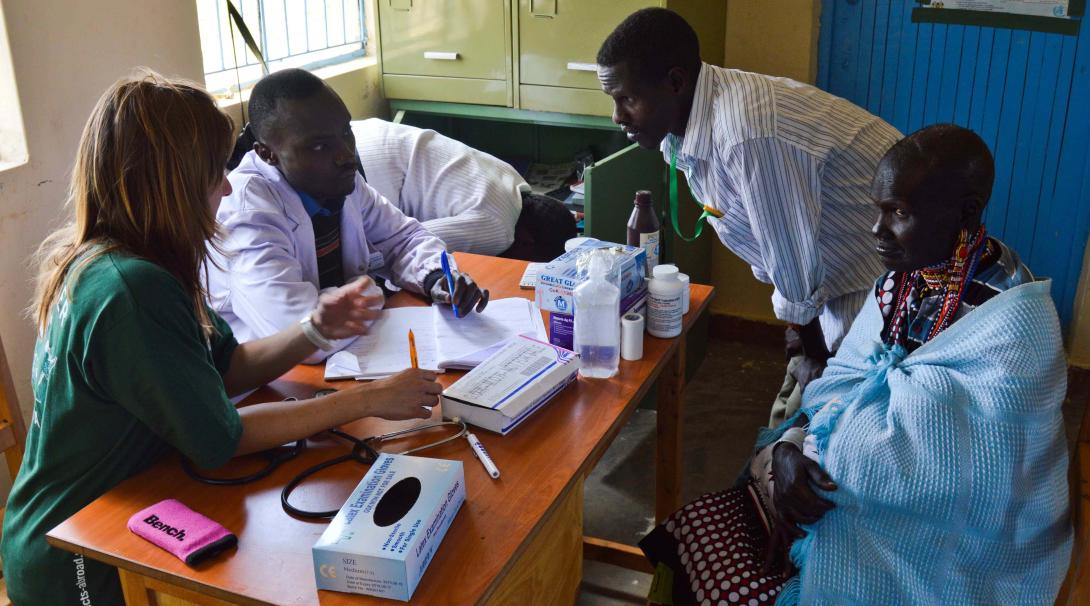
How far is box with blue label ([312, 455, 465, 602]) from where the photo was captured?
125cm

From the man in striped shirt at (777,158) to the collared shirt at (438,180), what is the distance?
0.97 meters

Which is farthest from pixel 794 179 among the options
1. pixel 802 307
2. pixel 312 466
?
pixel 312 466

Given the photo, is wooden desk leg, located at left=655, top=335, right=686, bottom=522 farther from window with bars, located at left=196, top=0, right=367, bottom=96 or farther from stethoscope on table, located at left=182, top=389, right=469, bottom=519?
window with bars, located at left=196, top=0, right=367, bottom=96

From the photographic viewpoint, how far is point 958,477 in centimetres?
154

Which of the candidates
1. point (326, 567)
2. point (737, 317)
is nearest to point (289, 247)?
point (326, 567)

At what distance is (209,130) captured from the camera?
1.58m

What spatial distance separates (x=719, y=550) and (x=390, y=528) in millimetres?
745

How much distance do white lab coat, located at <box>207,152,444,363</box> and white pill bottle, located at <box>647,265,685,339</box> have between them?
0.55 metres

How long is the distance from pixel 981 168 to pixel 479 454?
0.94m

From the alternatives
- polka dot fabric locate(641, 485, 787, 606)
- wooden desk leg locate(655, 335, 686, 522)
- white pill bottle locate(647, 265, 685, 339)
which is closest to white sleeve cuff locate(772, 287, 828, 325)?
wooden desk leg locate(655, 335, 686, 522)

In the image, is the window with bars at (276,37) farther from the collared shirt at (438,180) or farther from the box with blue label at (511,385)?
the box with blue label at (511,385)

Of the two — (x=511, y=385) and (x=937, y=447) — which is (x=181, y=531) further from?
(x=937, y=447)

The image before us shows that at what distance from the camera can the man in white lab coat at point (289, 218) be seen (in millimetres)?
2082

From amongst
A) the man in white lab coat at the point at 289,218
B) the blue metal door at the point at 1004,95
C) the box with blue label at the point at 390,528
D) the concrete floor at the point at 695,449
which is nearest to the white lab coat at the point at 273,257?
the man in white lab coat at the point at 289,218
